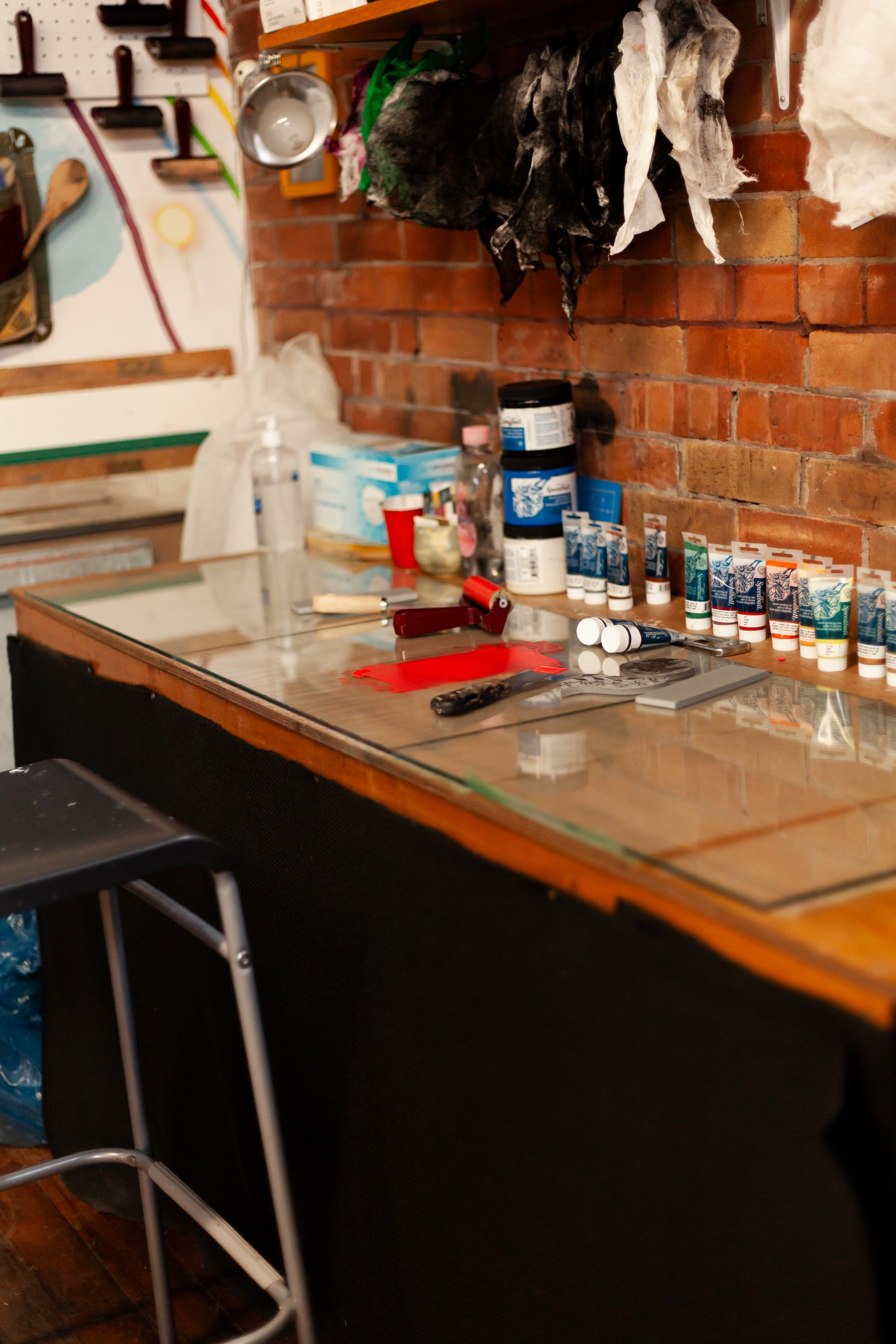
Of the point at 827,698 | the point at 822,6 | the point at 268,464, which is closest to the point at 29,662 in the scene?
the point at 268,464

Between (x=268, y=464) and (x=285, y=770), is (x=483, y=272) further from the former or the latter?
(x=285, y=770)

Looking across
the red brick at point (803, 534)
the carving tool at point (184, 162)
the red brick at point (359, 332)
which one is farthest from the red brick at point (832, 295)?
the carving tool at point (184, 162)

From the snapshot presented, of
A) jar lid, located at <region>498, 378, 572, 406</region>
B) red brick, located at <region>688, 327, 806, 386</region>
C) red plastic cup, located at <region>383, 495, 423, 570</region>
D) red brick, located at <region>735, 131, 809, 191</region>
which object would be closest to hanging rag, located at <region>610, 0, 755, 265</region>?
red brick, located at <region>735, 131, 809, 191</region>

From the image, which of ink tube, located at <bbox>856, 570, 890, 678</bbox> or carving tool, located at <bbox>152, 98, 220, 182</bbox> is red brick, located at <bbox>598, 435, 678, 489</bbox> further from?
carving tool, located at <bbox>152, 98, 220, 182</bbox>

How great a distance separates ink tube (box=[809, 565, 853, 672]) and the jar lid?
526mm

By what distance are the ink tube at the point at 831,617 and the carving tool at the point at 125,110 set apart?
6.07ft

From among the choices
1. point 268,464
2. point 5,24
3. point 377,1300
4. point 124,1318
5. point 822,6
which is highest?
point 5,24

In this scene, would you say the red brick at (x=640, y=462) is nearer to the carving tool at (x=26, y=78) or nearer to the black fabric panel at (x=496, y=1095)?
the black fabric panel at (x=496, y=1095)

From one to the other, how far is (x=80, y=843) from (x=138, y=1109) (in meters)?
0.59

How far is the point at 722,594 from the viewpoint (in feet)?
5.74

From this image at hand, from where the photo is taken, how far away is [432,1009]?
1.32 metres

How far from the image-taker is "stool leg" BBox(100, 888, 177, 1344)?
172 cm

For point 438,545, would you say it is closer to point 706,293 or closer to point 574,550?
point 574,550

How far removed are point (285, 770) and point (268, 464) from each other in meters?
1.07
